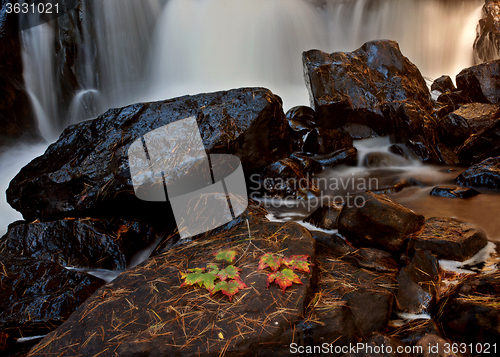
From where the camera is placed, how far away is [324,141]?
20.2 feet

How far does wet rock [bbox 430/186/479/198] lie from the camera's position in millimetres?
Answer: 4348

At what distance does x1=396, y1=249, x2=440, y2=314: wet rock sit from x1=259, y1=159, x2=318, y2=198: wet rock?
7.60 feet

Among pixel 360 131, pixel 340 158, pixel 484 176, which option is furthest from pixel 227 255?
pixel 360 131

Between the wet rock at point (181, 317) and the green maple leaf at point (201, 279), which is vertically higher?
the green maple leaf at point (201, 279)

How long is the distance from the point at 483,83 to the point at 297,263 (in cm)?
860

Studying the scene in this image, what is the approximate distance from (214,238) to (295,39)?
33.2 ft

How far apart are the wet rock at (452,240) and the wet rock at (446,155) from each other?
3.25 m

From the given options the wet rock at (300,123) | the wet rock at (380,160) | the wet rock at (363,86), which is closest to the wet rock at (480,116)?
the wet rock at (363,86)

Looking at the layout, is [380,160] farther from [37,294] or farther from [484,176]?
[37,294]

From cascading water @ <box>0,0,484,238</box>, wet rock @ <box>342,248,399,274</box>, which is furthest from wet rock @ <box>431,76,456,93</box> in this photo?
wet rock @ <box>342,248,399,274</box>

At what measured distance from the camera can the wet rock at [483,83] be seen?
7559 millimetres

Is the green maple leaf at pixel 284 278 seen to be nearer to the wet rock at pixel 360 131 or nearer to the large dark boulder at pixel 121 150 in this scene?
the large dark boulder at pixel 121 150

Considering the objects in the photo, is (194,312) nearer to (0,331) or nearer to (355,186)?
(0,331)

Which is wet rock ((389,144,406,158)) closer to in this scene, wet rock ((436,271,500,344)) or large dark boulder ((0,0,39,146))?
wet rock ((436,271,500,344))
